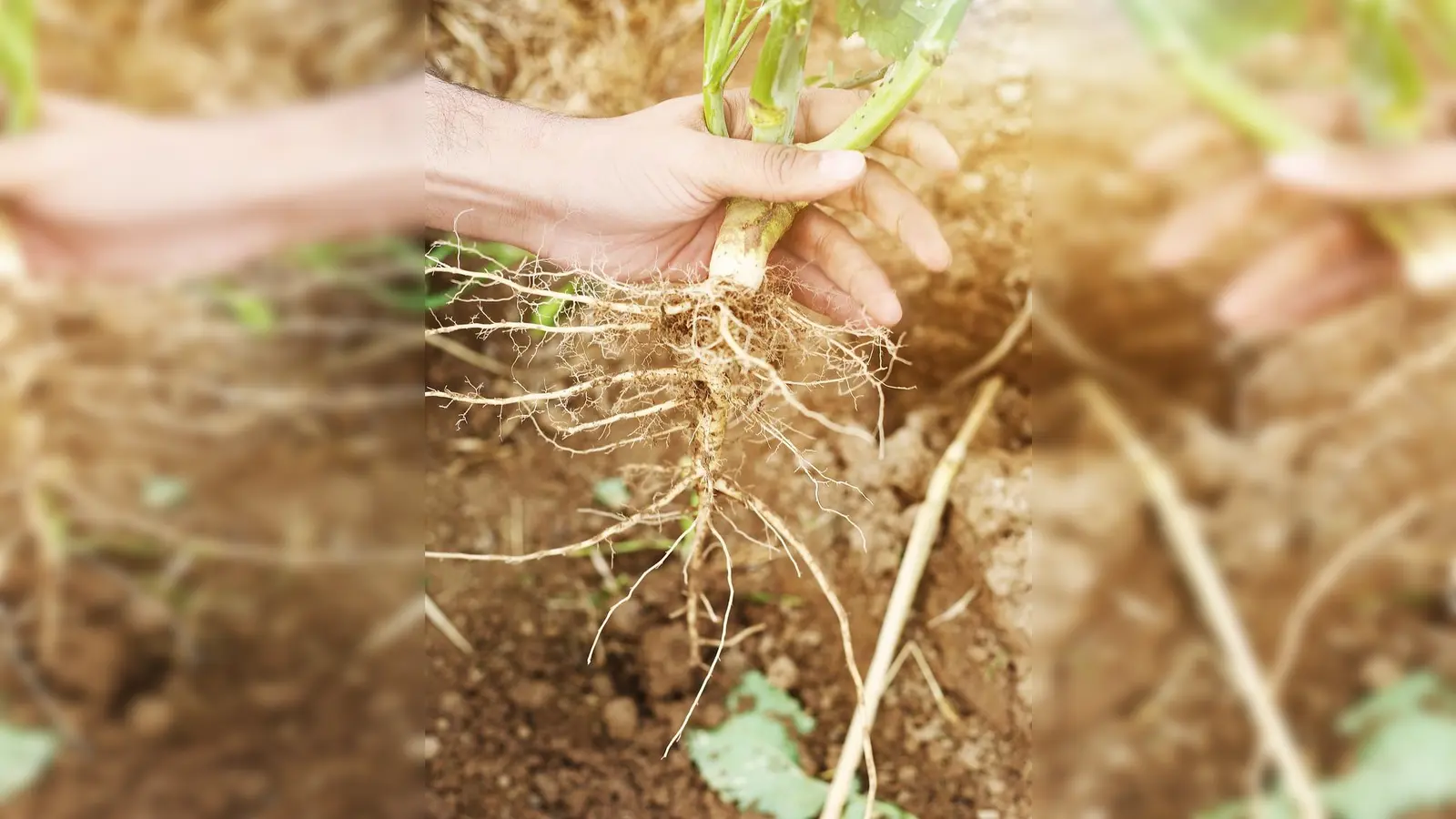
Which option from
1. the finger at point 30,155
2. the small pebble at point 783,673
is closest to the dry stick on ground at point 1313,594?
the small pebble at point 783,673

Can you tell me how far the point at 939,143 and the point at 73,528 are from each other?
888mm

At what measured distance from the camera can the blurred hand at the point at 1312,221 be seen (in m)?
0.61

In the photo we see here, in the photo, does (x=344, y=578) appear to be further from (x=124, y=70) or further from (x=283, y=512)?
(x=124, y=70)

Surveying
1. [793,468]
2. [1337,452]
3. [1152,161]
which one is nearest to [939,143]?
[1152,161]

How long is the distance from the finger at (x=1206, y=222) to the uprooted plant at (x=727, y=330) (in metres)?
0.29

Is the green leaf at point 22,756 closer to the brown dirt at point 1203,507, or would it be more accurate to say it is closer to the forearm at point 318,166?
the forearm at point 318,166

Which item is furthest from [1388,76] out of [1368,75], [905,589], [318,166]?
[318,166]

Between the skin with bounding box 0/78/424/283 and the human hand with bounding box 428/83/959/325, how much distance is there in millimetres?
203

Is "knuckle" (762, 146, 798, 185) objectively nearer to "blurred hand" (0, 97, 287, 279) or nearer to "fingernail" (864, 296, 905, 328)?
"fingernail" (864, 296, 905, 328)

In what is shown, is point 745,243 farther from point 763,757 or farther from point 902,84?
point 763,757

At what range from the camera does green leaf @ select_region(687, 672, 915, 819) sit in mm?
762

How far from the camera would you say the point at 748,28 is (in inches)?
25.2

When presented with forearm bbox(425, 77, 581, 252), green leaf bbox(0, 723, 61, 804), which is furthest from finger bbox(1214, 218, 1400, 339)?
green leaf bbox(0, 723, 61, 804)

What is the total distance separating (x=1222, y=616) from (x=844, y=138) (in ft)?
1.89
